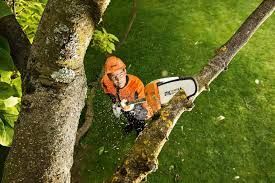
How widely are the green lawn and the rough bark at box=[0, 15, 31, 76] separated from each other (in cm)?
339

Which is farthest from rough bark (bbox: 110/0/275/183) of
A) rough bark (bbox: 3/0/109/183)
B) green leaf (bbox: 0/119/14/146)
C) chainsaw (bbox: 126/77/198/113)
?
chainsaw (bbox: 126/77/198/113)

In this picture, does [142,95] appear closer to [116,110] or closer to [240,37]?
[116,110]

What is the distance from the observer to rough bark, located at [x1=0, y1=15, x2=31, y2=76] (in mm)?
1796

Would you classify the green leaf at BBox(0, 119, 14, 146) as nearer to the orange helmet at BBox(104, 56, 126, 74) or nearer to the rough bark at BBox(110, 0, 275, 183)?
the rough bark at BBox(110, 0, 275, 183)

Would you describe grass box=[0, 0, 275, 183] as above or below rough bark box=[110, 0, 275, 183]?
below

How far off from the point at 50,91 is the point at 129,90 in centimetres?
372

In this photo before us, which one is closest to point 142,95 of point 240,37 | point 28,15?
point 28,15

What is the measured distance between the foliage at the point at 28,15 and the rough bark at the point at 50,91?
1.95 meters

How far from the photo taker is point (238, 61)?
22.2 ft

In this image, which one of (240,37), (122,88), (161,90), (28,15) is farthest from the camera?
(122,88)

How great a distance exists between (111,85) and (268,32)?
388cm

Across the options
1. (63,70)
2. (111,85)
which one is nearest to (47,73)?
(63,70)

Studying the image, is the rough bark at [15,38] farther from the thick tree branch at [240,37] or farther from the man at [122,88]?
the man at [122,88]

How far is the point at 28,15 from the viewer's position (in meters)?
3.23
